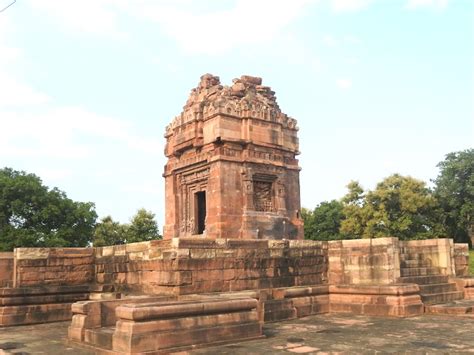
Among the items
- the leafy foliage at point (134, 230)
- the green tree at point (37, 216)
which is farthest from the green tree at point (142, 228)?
the green tree at point (37, 216)

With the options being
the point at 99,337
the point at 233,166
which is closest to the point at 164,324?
the point at 99,337

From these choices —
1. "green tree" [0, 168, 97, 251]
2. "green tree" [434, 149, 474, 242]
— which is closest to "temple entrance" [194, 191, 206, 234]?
"green tree" [0, 168, 97, 251]

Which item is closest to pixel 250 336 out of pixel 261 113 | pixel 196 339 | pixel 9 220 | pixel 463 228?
pixel 196 339

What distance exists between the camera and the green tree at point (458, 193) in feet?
129

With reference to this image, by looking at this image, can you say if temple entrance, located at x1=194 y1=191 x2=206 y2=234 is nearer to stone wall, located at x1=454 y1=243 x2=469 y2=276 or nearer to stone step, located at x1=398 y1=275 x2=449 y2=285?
stone step, located at x1=398 y1=275 x2=449 y2=285

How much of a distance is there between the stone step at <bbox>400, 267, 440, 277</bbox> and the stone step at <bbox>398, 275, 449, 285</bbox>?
0.91 feet

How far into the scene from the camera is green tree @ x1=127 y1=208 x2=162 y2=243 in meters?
37.9

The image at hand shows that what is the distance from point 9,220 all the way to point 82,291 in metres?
23.4

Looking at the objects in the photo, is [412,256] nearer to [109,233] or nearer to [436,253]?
[436,253]

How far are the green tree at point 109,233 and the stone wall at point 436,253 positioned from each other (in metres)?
27.9

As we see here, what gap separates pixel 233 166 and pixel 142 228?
24643 mm

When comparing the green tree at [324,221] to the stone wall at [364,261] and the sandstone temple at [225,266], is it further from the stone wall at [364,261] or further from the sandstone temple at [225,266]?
the stone wall at [364,261]

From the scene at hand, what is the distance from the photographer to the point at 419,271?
12625 mm

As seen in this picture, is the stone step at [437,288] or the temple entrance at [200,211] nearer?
the stone step at [437,288]
